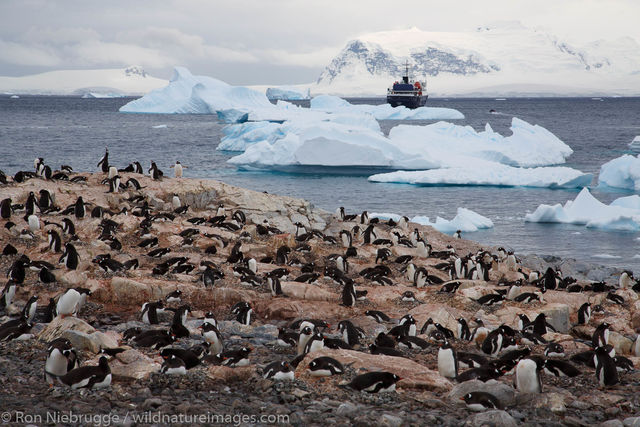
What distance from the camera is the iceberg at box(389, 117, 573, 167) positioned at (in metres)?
39.1

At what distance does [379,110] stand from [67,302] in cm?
7023

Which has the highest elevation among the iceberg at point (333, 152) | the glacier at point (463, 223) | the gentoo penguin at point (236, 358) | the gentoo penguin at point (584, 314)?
the iceberg at point (333, 152)

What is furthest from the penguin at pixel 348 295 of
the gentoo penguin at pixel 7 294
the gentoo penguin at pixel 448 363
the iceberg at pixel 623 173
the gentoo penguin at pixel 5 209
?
the iceberg at pixel 623 173

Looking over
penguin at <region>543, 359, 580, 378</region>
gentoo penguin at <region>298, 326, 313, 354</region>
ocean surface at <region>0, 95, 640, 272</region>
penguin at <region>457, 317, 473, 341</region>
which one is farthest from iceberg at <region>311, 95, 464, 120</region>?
penguin at <region>543, 359, 580, 378</region>

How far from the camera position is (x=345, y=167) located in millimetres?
38312

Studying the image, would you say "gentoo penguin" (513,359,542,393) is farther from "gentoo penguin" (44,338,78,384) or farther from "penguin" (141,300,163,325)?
"penguin" (141,300,163,325)

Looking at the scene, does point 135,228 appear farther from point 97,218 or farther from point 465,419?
point 465,419

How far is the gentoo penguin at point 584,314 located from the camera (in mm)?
10758

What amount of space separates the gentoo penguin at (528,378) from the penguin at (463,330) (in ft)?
8.27

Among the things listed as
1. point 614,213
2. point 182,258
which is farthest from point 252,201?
point 614,213

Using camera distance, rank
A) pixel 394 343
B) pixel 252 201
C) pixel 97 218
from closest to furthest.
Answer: pixel 394 343
pixel 97 218
pixel 252 201

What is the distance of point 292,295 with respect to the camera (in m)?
10.9

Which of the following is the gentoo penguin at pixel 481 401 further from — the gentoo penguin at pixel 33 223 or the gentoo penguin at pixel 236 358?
the gentoo penguin at pixel 33 223

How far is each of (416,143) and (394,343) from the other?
3228cm
